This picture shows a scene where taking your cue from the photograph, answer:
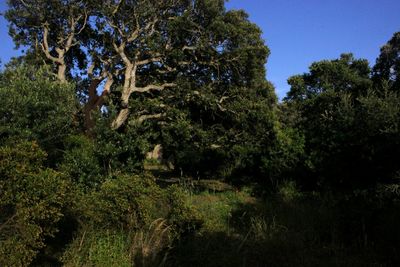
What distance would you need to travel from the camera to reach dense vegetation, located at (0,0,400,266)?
746 cm

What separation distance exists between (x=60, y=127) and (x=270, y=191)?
8598mm

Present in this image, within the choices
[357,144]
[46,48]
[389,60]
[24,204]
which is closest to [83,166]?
[24,204]

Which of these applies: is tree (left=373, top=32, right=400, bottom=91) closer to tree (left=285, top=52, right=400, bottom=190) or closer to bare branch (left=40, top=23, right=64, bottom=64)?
tree (left=285, top=52, right=400, bottom=190)

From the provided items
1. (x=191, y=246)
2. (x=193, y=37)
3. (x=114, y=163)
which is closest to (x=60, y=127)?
(x=114, y=163)

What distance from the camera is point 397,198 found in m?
9.20

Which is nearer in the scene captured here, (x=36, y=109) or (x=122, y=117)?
(x=36, y=109)

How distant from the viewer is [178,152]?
21766mm

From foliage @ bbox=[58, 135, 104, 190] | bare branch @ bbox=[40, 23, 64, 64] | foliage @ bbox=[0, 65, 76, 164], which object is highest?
bare branch @ bbox=[40, 23, 64, 64]

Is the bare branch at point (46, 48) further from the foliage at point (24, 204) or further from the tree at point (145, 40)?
the foliage at point (24, 204)

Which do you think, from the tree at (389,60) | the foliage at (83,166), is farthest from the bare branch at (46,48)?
the tree at (389,60)

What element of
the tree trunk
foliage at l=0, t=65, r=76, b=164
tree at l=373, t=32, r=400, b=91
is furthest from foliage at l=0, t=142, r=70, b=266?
tree at l=373, t=32, r=400, b=91

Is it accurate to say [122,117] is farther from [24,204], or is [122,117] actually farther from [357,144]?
[24,204]

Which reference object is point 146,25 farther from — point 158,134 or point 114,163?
point 114,163

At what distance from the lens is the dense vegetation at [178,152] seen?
24.5ft
